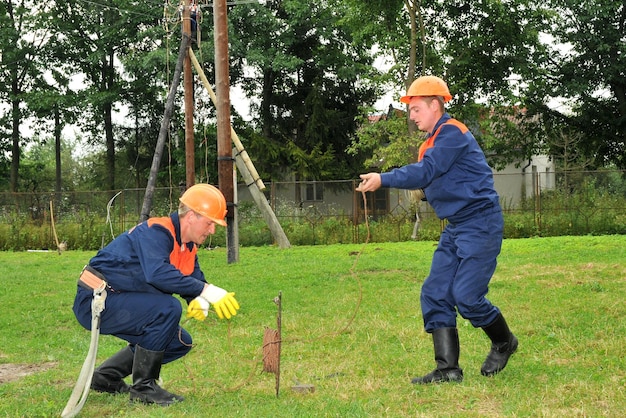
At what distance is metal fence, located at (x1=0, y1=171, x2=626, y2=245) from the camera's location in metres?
22.9

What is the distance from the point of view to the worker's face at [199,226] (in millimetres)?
5176

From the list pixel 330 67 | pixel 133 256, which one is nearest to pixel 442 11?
pixel 330 67

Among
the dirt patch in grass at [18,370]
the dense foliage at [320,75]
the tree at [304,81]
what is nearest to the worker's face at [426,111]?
the dirt patch in grass at [18,370]

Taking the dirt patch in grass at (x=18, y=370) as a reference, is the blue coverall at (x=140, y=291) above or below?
above

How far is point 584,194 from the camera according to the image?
76.1 feet

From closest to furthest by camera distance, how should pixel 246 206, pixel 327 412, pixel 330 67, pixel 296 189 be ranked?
1. pixel 327 412
2. pixel 246 206
3. pixel 296 189
4. pixel 330 67

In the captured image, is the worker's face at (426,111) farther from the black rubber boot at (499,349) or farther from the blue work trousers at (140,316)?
the blue work trousers at (140,316)

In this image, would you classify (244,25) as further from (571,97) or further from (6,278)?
(6,278)

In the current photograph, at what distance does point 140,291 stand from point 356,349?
8.39ft

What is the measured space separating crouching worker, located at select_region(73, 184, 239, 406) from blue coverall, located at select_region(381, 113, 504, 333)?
56.0 inches

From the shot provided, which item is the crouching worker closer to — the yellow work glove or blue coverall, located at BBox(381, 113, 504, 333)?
the yellow work glove

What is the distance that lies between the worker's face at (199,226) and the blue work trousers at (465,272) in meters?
1.72

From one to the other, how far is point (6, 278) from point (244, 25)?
2424cm

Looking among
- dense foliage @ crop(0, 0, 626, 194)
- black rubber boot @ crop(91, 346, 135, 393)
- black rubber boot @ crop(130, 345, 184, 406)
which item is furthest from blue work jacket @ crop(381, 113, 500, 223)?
dense foliage @ crop(0, 0, 626, 194)
